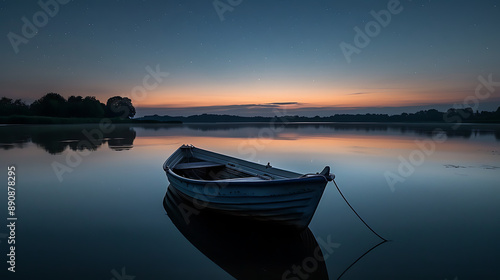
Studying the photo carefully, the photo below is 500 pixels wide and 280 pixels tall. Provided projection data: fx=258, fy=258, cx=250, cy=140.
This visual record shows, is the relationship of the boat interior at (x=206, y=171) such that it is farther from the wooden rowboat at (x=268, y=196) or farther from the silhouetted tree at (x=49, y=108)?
the silhouetted tree at (x=49, y=108)

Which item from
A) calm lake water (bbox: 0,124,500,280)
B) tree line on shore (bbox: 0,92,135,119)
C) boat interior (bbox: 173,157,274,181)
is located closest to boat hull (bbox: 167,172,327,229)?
calm lake water (bbox: 0,124,500,280)

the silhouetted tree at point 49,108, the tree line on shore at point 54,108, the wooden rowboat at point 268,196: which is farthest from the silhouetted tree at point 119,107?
the wooden rowboat at point 268,196

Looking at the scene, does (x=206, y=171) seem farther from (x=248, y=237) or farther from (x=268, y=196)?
(x=268, y=196)

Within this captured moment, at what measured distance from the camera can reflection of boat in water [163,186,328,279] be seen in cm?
468

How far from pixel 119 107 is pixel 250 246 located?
115028mm

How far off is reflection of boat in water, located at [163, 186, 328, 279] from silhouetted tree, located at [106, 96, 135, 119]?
111m

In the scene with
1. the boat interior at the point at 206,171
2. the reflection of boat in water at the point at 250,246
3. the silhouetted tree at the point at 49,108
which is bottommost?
the reflection of boat in water at the point at 250,246

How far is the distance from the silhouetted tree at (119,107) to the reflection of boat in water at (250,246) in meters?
111

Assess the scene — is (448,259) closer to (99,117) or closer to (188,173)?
(188,173)

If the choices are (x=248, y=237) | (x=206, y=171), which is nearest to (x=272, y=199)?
(x=248, y=237)

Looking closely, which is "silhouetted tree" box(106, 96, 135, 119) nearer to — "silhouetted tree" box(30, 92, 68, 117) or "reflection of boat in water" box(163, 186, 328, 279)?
"silhouetted tree" box(30, 92, 68, 117)

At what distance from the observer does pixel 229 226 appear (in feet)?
21.5

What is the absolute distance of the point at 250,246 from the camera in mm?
Result: 5516

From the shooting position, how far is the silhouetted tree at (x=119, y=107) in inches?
4094
